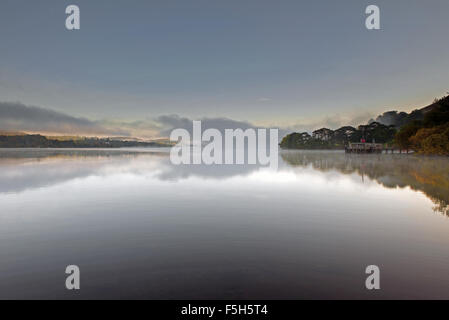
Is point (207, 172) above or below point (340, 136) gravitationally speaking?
below

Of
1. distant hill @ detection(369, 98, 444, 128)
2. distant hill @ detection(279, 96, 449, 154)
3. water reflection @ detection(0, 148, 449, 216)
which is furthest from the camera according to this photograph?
distant hill @ detection(369, 98, 444, 128)

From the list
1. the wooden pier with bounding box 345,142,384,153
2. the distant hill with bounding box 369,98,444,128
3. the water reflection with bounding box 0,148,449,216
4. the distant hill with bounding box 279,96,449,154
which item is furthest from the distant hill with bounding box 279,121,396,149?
the water reflection with bounding box 0,148,449,216

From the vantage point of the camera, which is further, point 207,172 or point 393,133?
point 393,133

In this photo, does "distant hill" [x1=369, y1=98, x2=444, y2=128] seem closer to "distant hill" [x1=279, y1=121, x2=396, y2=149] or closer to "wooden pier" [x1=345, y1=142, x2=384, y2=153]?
"distant hill" [x1=279, y1=121, x2=396, y2=149]

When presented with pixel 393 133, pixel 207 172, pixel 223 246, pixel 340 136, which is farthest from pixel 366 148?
pixel 223 246

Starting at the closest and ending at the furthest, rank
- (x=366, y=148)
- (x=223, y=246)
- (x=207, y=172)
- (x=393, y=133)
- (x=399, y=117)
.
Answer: (x=223, y=246)
(x=207, y=172)
(x=366, y=148)
(x=393, y=133)
(x=399, y=117)

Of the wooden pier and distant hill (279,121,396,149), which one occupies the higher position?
distant hill (279,121,396,149)

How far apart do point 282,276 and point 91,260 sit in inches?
141

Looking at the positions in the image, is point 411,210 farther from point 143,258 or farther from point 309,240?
point 143,258

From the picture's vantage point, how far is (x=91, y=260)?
5.18 metres

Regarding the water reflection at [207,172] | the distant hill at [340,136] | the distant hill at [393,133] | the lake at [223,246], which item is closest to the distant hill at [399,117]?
the distant hill at [393,133]

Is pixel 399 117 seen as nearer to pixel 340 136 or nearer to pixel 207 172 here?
pixel 340 136

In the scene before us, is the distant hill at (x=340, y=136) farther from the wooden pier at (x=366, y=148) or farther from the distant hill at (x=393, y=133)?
the wooden pier at (x=366, y=148)

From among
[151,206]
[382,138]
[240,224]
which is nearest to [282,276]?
[240,224]
